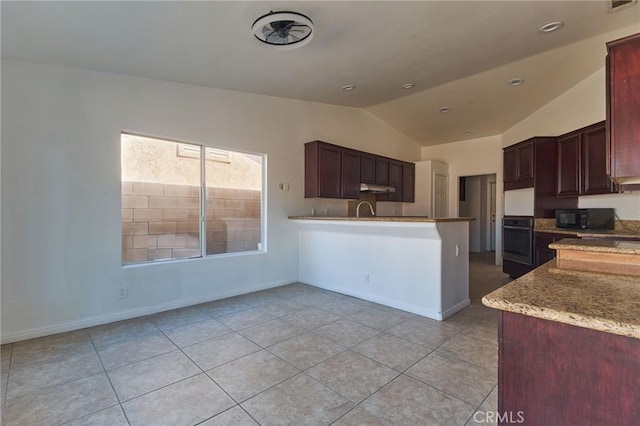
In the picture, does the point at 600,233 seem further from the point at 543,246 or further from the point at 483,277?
the point at 483,277

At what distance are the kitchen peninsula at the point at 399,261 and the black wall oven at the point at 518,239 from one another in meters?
1.67

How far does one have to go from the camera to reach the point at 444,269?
10.3 ft

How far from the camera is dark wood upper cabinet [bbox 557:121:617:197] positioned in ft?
11.8

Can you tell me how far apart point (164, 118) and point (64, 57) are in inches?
37.3

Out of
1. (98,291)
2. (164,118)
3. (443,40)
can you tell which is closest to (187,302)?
(98,291)

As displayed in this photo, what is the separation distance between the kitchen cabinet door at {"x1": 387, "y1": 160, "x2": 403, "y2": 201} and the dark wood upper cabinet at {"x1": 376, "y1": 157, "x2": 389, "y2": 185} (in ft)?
0.48

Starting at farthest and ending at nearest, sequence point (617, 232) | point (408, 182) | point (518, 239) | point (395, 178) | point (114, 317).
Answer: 1. point (408, 182)
2. point (395, 178)
3. point (518, 239)
4. point (617, 232)
5. point (114, 317)

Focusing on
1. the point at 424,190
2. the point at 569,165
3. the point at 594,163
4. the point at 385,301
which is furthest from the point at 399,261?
the point at 424,190

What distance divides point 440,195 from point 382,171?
201 centimetres

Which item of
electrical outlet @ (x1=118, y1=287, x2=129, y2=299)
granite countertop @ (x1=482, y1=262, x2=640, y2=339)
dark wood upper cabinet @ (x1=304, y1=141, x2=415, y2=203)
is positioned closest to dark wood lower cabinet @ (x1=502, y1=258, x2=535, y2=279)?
dark wood upper cabinet @ (x1=304, y1=141, x2=415, y2=203)

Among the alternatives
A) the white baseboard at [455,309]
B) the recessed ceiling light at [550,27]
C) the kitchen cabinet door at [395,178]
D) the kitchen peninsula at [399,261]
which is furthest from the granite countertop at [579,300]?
the kitchen cabinet door at [395,178]

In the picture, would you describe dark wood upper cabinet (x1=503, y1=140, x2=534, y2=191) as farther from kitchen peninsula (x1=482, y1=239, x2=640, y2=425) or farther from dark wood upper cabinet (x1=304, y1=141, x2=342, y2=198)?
kitchen peninsula (x1=482, y1=239, x2=640, y2=425)

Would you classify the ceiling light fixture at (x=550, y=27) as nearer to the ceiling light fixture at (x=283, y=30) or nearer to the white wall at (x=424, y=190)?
the ceiling light fixture at (x=283, y=30)

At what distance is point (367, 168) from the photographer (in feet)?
17.6
